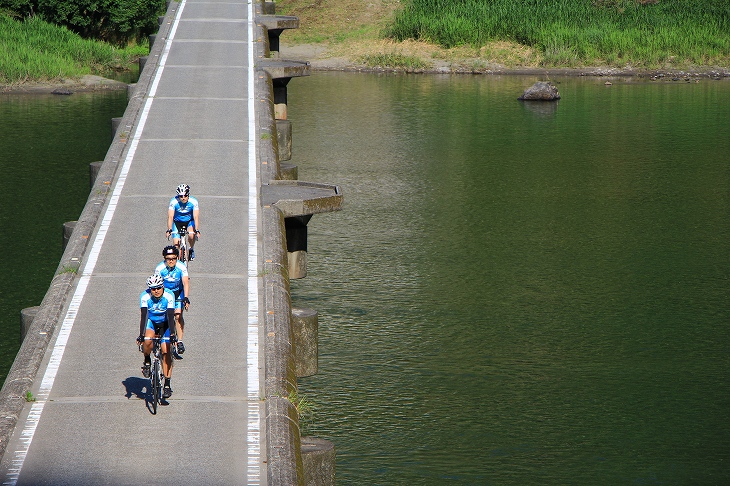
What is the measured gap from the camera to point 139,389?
1532 centimetres

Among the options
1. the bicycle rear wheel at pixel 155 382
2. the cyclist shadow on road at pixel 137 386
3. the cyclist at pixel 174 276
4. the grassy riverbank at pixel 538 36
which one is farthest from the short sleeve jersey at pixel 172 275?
the grassy riverbank at pixel 538 36

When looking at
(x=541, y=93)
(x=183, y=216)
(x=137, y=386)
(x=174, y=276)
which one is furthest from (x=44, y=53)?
(x=137, y=386)

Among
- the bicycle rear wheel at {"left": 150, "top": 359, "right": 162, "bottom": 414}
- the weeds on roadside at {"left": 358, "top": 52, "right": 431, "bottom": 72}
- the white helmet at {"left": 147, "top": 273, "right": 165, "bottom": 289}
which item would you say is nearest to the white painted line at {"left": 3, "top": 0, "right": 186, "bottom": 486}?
the bicycle rear wheel at {"left": 150, "top": 359, "right": 162, "bottom": 414}

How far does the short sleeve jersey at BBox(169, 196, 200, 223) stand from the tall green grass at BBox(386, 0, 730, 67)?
185 ft

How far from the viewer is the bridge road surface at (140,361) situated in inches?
525

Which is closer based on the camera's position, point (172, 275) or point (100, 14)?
point (172, 275)

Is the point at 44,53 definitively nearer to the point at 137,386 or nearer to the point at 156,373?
the point at 137,386

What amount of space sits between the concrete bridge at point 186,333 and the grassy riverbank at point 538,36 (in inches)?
1767

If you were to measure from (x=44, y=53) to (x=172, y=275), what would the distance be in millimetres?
51943

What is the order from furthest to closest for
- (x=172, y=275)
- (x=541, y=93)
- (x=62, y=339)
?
→ (x=541, y=93)
(x=62, y=339)
(x=172, y=275)

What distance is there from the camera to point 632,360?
26.3 m

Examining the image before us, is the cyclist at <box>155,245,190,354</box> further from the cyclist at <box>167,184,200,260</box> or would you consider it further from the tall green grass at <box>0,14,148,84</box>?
the tall green grass at <box>0,14,148,84</box>

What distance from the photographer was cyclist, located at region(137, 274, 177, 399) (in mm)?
14789

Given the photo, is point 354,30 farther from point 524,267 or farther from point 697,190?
point 524,267
